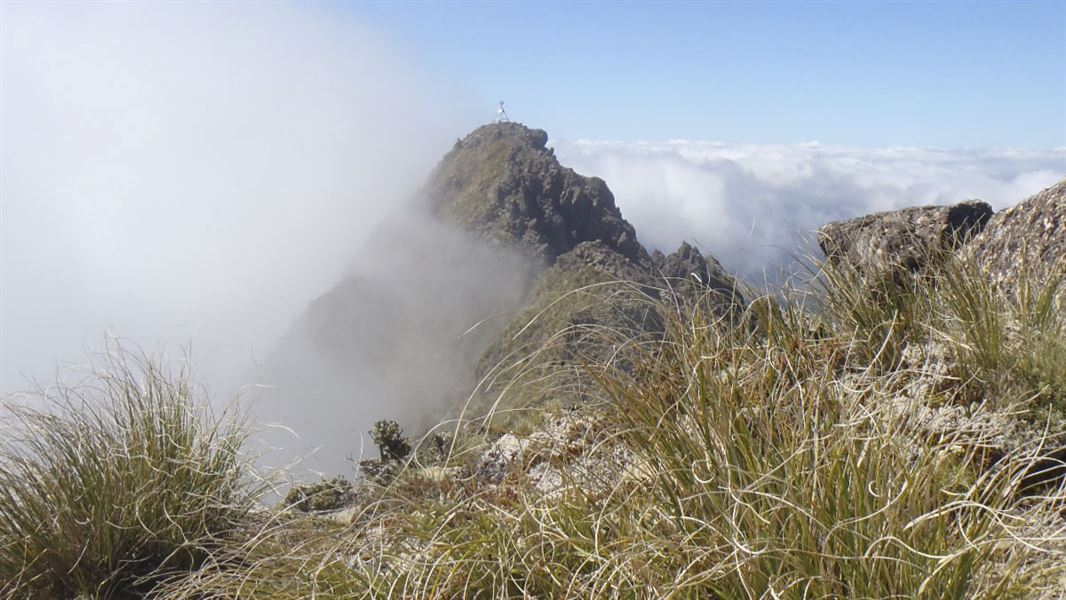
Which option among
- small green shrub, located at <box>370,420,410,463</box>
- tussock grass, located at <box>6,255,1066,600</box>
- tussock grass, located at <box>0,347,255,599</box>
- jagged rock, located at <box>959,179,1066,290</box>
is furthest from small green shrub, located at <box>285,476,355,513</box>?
jagged rock, located at <box>959,179,1066,290</box>

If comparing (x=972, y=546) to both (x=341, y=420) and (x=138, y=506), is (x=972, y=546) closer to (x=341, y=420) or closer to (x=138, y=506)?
(x=138, y=506)

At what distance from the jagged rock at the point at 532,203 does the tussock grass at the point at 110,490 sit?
262 feet

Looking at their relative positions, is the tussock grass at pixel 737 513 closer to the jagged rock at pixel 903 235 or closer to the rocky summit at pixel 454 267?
the jagged rock at pixel 903 235

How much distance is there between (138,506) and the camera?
3.16m

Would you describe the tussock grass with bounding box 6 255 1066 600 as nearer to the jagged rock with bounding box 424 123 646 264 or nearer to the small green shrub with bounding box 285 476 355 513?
the small green shrub with bounding box 285 476 355 513

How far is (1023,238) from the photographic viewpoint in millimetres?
4605

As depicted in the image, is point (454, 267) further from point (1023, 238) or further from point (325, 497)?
point (1023, 238)

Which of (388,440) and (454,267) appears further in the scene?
(454,267)

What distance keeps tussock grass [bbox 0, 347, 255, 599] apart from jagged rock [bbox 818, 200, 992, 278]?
11.5ft

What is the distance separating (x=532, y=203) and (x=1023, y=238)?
90.0 m

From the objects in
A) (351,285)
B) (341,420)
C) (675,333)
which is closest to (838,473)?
(675,333)

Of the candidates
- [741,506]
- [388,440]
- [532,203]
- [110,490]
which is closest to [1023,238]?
[741,506]

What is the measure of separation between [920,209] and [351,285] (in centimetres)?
9968

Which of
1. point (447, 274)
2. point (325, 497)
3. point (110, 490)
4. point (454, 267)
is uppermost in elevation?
point (110, 490)
